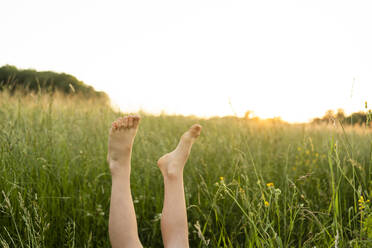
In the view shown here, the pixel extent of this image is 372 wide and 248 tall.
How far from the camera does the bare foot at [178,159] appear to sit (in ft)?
5.14

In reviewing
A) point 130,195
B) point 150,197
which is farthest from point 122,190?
point 150,197

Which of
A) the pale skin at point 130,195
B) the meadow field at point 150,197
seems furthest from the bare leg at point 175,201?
the meadow field at point 150,197

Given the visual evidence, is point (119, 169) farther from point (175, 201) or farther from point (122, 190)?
point (175, 201)

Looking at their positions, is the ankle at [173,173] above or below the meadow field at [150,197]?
above

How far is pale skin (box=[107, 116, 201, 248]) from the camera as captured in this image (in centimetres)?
138

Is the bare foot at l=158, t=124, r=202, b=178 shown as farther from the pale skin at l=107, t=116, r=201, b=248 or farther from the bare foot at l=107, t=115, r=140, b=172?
the bare foot at l=107, t=115, r=140, b=172

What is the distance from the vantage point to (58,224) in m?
1.69

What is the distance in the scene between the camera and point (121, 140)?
64.4 inches

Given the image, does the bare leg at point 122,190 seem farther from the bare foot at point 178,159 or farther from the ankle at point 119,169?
the bare foot at point 178,159

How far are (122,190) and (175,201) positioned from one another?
11.5 inches

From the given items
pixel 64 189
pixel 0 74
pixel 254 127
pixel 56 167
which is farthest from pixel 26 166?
pixel 0 74

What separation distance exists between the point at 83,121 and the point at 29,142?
4.30ft

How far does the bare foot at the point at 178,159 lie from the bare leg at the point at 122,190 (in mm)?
215

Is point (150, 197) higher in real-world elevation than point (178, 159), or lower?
lower
